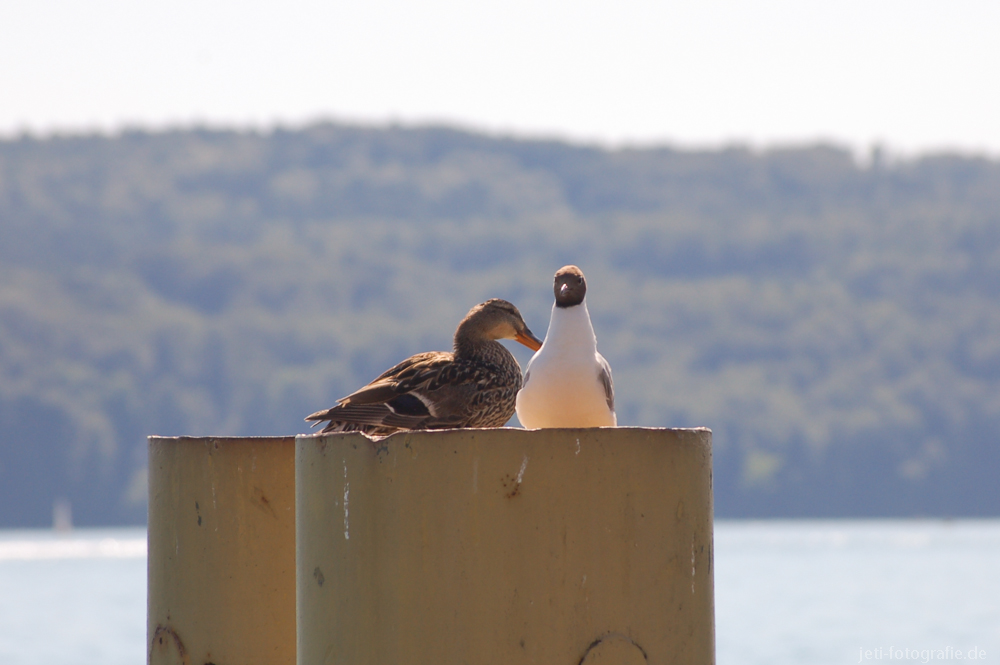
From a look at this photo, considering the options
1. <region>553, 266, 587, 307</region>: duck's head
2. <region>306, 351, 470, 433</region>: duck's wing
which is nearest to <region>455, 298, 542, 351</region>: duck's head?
<region>306, 351, 470, 433</region>: duck's wing

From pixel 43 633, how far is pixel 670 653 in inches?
2276

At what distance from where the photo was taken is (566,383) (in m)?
A: 6.27

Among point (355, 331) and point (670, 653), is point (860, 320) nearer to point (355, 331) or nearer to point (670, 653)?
point (355, 331)

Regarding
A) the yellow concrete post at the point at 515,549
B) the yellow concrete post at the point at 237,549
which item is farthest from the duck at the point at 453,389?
the yellow concrete post at the point at 515,549

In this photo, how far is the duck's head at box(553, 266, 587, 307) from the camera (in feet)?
21.2

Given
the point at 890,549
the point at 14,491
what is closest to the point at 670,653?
the point at 890,549

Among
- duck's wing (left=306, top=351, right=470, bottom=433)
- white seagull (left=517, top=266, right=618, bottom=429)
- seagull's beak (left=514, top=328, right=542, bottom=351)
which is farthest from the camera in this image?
seagull's beak (left=514, top=328, right=542, bottom=351)

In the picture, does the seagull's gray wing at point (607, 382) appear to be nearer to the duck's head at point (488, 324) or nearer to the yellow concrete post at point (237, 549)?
the duck's head at point (488, 324)

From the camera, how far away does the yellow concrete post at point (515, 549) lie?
5.17 m

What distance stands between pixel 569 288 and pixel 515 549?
1604mm

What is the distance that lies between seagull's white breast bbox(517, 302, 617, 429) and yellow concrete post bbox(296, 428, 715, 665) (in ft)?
2.95

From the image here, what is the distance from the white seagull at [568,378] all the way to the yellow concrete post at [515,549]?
0.90 m

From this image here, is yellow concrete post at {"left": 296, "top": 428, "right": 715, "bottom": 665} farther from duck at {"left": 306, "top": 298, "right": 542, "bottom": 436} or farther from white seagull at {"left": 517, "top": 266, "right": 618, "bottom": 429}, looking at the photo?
duck at {"left": 306, "top": 298, "right": 542, "bottom": 436}

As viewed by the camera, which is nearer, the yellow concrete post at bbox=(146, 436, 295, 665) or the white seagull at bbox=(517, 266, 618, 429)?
the white seagull at bbox=(517, 266, 618, 429)
